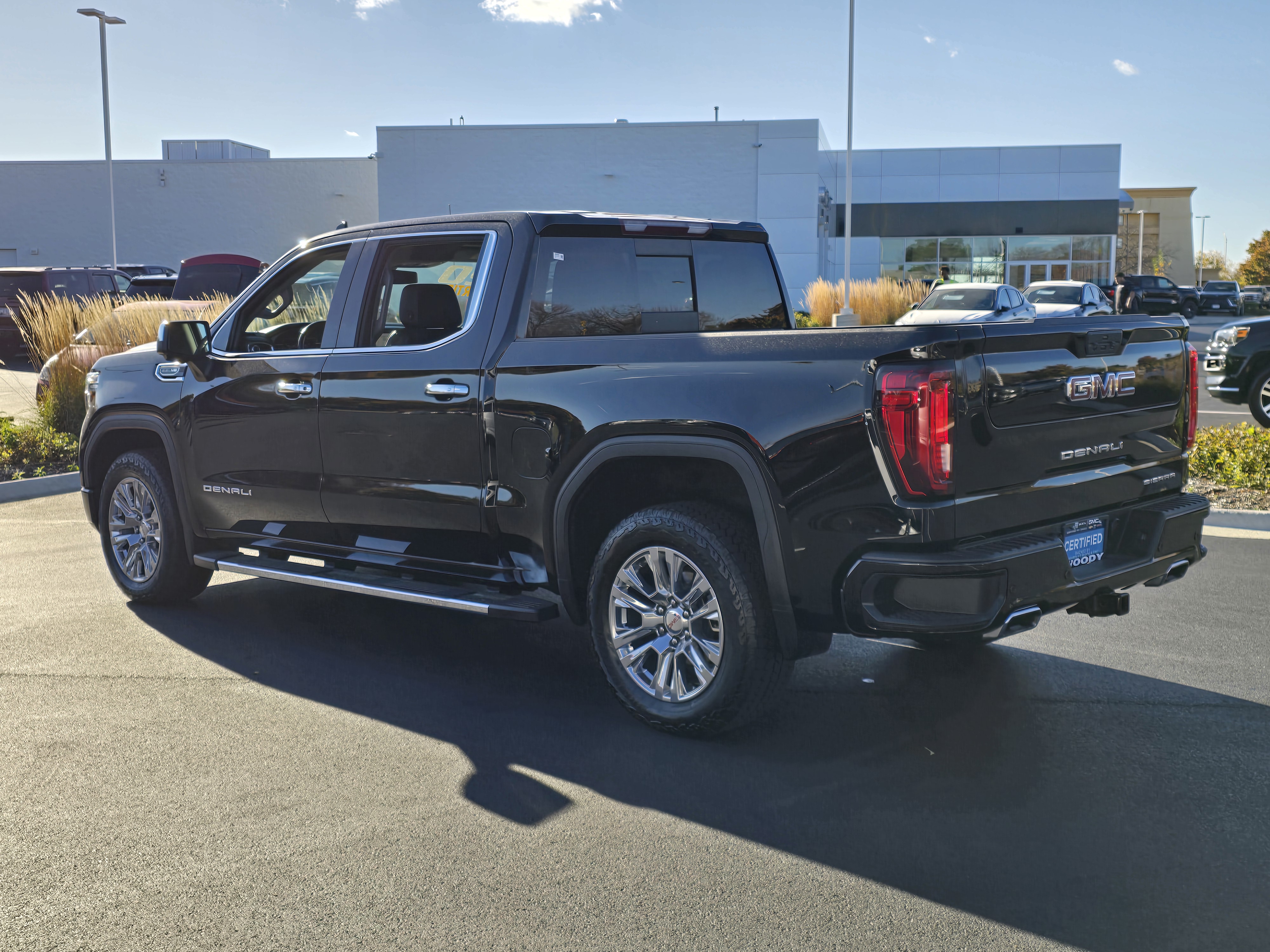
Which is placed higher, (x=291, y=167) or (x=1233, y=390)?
(x=291, y=167)

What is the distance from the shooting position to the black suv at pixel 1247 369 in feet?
44.1

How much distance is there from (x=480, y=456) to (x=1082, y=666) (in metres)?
2.83

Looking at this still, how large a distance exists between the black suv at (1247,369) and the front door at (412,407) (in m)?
10.8

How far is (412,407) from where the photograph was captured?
201 inches

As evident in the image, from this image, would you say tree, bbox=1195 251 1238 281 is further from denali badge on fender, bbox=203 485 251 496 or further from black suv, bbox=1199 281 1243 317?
denali badge on fender, bbox=203 485 251 496

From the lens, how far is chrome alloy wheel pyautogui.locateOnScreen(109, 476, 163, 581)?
6520 mm

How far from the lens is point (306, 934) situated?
306cm

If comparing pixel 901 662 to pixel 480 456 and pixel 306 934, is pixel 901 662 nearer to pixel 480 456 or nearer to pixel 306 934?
pixel 480 456

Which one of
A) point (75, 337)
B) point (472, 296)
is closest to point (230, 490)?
point (472, 296)

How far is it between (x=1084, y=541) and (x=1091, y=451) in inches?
13.0

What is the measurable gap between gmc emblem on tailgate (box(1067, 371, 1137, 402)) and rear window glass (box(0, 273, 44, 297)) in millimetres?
24352

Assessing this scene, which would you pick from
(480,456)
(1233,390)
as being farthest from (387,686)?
(1233,390)

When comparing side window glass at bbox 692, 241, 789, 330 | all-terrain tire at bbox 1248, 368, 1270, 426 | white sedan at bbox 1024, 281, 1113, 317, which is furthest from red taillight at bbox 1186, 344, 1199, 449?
white sedan at bbox 1024, 281, 1113, 317

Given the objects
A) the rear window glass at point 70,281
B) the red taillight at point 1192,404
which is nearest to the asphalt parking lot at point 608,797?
the red taillight at point 1192,404
